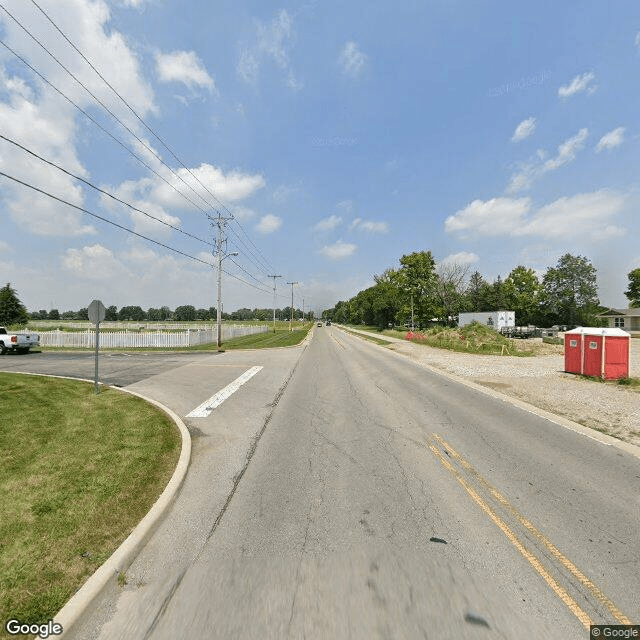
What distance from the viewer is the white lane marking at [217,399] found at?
8.49m

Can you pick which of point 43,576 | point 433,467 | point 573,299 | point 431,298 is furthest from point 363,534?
point 573,299

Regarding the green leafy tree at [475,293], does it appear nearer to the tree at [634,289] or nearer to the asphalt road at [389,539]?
the tree at [634,289]

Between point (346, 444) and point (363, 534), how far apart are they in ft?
8.93

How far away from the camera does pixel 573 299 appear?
192 feet

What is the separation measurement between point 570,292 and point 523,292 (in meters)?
7.91

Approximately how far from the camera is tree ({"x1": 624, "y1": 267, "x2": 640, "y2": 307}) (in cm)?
6675

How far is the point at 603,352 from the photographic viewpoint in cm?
1336

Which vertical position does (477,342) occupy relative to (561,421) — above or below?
above

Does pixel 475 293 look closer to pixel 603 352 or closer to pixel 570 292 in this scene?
pixel 570 292

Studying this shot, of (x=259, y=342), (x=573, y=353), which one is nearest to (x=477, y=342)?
(x=573, y=353)

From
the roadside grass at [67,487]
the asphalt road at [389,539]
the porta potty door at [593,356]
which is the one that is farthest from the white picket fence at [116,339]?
the porta potty door at [593,356]

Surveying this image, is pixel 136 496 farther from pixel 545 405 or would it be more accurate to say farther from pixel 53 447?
pixel 545 405

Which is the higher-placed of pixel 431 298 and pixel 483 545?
pixel 431 298

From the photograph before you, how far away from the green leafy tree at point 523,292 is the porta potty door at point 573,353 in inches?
1974
